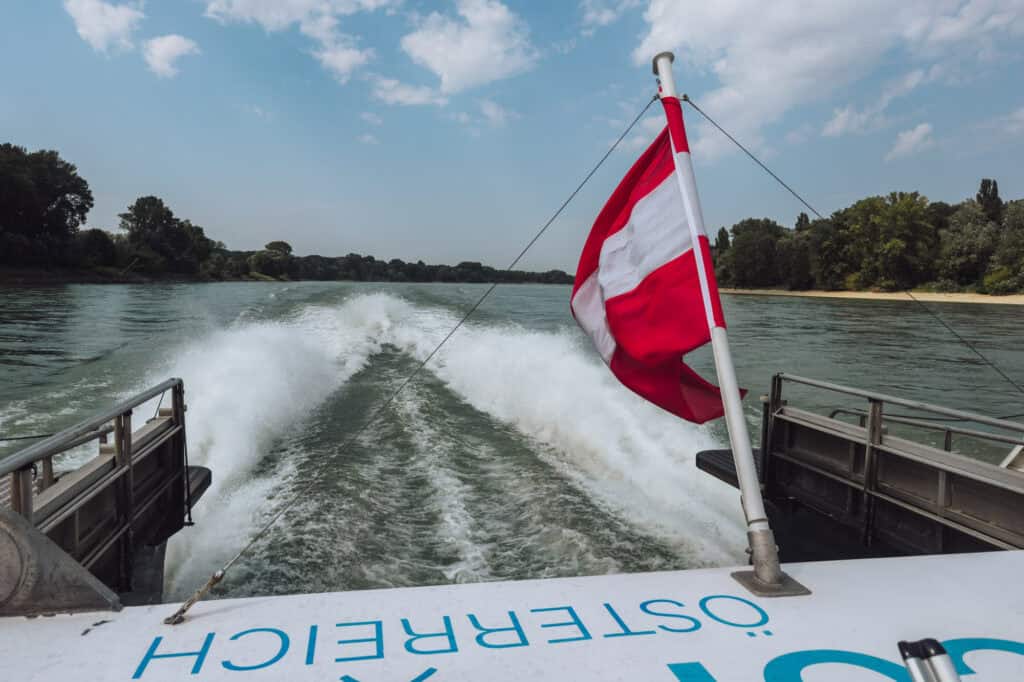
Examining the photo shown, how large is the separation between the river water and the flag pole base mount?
273cm

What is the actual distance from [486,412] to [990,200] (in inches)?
3897

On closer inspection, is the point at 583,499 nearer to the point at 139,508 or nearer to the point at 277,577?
the point at 277,577

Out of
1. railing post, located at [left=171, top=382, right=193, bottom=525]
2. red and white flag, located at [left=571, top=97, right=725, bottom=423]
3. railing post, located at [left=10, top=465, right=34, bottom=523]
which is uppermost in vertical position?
red and white flag, located at [left=571, top=97, right=725, bottom=423]

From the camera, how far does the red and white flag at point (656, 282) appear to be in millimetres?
3582

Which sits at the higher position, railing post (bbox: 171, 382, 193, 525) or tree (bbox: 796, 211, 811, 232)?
tree (bbox: 796, 211, 811, 232)

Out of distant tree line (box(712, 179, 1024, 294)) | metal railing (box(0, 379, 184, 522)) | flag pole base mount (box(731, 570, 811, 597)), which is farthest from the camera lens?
distant tree line (box(712, 179, 1024, 294))

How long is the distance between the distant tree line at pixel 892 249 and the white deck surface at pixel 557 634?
3134 inches

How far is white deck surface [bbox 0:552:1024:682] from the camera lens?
223 centimetres

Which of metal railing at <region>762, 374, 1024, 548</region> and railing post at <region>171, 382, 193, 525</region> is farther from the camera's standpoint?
railing post at <region>171, 382, 193, 525</region>

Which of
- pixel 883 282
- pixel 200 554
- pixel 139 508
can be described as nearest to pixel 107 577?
pixel 139 508

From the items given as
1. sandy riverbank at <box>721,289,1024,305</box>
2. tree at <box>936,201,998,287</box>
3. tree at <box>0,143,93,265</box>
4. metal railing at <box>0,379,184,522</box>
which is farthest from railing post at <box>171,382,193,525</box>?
tree at <box>936,201,998,287</box>

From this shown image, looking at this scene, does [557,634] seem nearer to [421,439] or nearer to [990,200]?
[421,439]

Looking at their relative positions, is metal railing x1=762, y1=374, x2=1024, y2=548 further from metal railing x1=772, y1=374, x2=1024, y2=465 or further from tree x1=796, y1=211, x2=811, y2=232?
tree x1=796, y1=211, x2=811, y2=232

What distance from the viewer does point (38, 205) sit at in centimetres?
7550
